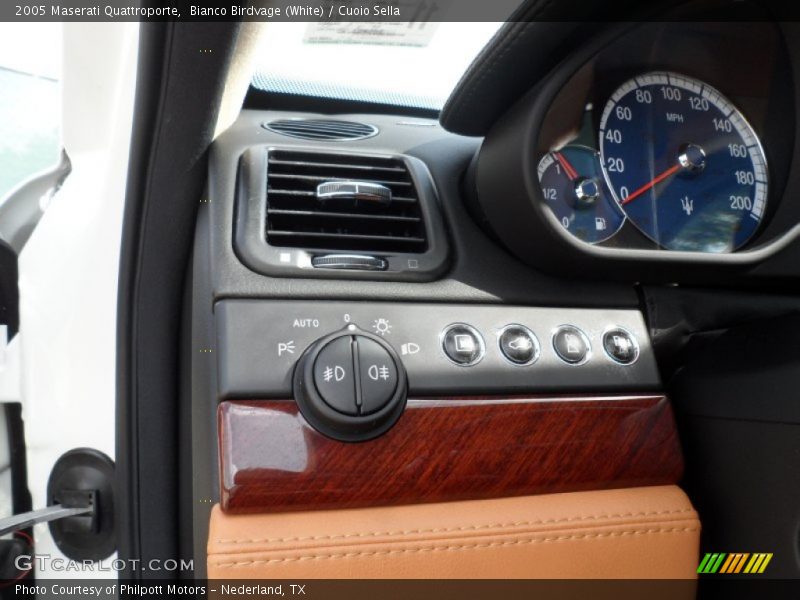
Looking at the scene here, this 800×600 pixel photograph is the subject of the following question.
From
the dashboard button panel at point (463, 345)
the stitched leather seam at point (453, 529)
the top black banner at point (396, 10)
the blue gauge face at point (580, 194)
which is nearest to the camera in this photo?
the top black banner at point (396, 10)

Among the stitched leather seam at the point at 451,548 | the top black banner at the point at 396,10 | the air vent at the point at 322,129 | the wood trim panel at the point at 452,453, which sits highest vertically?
the top black banner at the point at 396,10

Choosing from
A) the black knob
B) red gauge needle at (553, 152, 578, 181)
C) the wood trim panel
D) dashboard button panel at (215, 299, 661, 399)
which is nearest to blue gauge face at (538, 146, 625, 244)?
red gauge needle at (553, 152, 578, 181)

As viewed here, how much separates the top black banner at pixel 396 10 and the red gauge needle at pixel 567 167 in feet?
0.66

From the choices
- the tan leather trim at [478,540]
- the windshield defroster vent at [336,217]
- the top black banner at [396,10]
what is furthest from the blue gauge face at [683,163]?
the tan leather trim at [478,540]

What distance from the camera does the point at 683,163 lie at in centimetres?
106

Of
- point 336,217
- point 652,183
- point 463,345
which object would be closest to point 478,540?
point 463,345

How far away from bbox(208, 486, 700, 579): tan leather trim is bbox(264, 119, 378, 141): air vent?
0.58 m

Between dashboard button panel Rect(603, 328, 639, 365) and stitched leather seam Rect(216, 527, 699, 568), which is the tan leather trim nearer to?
stitched leather seam Rect(216, 527, 699, 568)

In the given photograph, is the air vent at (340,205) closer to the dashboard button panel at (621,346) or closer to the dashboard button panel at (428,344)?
the dashboard button panel at (428,344)

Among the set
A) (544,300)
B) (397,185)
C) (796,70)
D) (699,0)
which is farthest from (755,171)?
(397,185)

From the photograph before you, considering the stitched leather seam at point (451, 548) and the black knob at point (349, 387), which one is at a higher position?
the black knob at point (349, 387)

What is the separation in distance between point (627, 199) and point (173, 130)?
2.14 ft

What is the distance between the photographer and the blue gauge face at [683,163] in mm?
1026

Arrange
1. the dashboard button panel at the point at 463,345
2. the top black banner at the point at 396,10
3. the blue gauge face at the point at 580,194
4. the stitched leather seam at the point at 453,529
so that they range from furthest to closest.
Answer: the blue gauge face at the point at 580,194 < the dashboard button panel at the point at 463,345 < the stitched leather seam at the point at 453,529 < the top black banner at the point at 396,10
